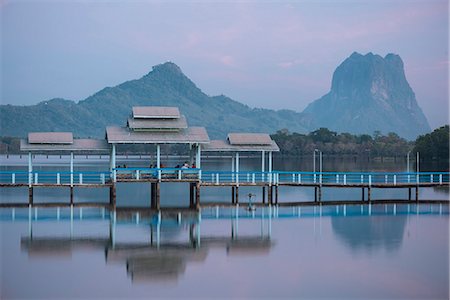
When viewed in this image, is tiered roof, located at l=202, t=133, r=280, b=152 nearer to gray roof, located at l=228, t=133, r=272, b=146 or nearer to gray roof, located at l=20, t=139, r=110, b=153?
gray roof, located at l=228, t=133, r=272, b=146

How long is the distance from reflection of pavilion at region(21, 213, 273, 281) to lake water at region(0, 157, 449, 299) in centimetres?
4

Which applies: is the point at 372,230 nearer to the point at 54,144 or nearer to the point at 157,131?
the point at 157,131

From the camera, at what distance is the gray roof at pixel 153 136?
35.0 metres

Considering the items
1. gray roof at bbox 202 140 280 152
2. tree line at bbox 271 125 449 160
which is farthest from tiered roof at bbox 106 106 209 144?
tree line at bbox 271 125 449 160

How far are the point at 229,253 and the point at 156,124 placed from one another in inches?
526

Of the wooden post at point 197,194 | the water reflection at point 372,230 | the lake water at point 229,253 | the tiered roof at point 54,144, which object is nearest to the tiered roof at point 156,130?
the tiered roof at point 54,144

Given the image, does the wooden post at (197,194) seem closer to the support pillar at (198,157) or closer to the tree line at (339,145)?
the support pillar at (198,157)

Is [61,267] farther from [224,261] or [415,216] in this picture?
[415,216]

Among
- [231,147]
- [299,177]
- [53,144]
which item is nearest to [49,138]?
[53,144]

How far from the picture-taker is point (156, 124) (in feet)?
120

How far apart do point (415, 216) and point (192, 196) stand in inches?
471

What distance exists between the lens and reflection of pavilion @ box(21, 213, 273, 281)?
22.0 m

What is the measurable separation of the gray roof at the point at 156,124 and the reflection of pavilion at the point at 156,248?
27.0 feet

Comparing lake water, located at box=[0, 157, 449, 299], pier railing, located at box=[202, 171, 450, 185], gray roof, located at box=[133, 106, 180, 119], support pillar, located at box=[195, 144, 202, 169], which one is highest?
gray roof, located at box=[133, 106, 180, 119]
